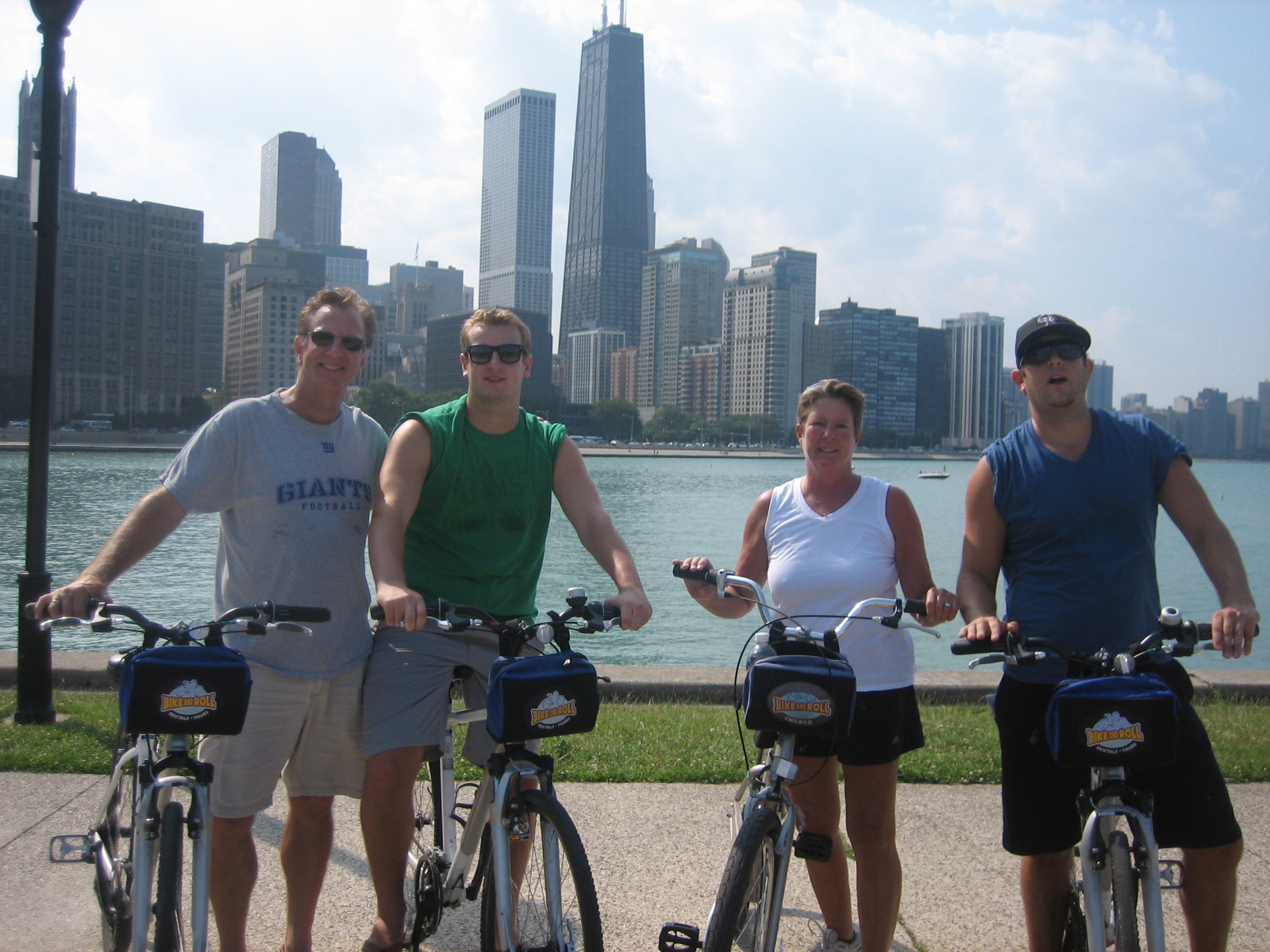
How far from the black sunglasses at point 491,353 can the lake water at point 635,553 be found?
9.71 m

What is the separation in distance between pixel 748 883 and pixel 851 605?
1.02 m

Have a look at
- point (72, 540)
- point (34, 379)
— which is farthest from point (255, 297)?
point (34, 379)

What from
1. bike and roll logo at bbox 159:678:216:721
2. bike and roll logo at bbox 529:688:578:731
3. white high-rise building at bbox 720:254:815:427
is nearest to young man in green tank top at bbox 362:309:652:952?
bike and roll logo at bbox 529:688:578:731

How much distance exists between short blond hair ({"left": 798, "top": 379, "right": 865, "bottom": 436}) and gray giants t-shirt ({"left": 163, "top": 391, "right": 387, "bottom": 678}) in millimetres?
1576

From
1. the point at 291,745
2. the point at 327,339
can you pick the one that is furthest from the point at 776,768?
the point at 327,339

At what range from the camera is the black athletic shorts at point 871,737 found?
332 cm

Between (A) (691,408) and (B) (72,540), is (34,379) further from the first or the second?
(A) (691,408)

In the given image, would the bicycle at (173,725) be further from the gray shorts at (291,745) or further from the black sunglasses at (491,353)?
the black sunglasses at (491,353)

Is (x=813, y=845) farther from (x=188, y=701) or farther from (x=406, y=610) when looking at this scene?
(x=188, y=701)

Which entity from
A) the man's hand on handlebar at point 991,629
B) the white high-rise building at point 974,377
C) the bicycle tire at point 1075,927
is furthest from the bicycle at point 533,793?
the white high-rise building at point 974,377

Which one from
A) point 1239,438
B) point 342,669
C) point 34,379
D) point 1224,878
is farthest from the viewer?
point 1239,438

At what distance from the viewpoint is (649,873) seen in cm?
423

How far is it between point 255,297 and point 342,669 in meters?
143

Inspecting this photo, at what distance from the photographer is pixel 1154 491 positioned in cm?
323
